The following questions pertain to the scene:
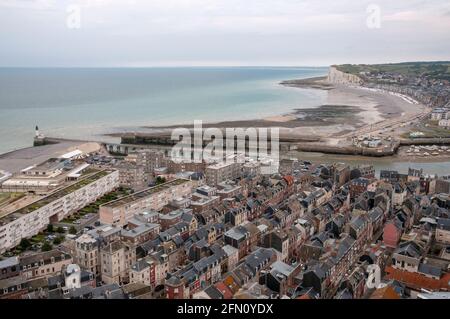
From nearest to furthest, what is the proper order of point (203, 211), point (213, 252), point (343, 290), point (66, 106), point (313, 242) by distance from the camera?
point (343, 290), point (213, 252), point (313, 242), point (203, 211), point (66, 106)

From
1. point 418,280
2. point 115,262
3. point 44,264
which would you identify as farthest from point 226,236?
point 418,280

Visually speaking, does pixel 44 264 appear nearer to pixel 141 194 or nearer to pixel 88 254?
pixel 88 254

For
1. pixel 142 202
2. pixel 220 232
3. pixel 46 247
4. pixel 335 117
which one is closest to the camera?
pixel 46 247

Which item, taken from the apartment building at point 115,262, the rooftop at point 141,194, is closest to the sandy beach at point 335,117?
the rooftop at point 141,194

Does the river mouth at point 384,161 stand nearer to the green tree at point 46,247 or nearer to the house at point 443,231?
the house at point 443,231

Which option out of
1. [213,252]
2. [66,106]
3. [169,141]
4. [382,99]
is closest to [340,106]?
[382,99]
